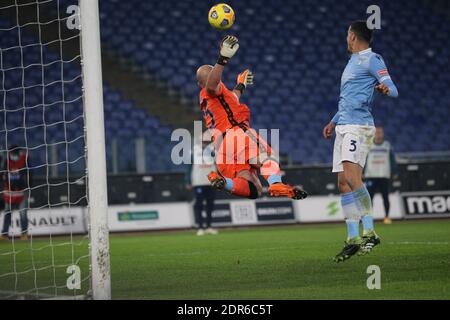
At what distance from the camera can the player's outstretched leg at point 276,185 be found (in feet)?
27.0

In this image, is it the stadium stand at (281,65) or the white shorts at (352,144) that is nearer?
the white shorts at (352,144)

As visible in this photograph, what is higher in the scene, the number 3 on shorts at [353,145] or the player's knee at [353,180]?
the number 3 on shorts at [353,145]

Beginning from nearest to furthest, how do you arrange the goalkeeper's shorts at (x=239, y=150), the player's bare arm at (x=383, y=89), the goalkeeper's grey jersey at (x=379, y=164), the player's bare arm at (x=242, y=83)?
the player's bare arm at (x=383, y=89) → the goalkeeper's shorts at (x=239, y=150) → the player's bare arm at (x=242, y=83) → the goalkeeper's grey jersey at (x=379, y=164)

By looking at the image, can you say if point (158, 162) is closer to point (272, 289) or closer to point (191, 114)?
point (191, 114)

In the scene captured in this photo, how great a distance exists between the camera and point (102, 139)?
638 cm

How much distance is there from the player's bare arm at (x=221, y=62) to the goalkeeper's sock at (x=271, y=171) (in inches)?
36.7

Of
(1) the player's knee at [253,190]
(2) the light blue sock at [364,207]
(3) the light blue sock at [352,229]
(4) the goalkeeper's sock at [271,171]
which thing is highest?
(4) the goalkeeper's sock at [271,171]

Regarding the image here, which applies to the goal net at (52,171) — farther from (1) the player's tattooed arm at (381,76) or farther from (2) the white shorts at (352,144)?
(1) the player's tattooed arm at (381,76)

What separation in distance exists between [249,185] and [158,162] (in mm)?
9915

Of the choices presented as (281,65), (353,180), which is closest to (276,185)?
(353,180)

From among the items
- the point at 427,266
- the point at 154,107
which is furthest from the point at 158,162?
the point at 427,266

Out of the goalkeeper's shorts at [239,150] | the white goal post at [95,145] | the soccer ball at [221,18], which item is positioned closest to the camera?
the white goal post at [95,145]

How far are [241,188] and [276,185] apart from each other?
1.59 feet

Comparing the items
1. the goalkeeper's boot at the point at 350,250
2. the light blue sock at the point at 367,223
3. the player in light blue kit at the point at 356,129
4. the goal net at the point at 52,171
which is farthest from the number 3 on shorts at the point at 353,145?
the goal net at the point at 52,171
